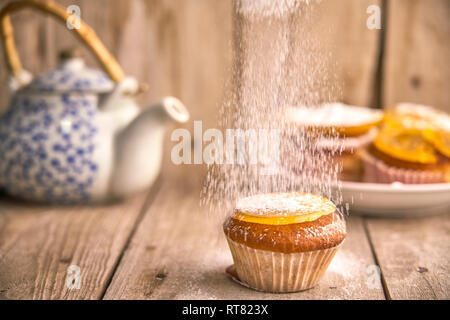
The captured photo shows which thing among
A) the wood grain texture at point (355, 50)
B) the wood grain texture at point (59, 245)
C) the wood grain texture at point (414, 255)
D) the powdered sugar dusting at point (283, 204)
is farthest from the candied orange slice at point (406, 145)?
the wood grain texture at point (59, 245)

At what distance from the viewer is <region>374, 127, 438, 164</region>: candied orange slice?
→ 1032mm

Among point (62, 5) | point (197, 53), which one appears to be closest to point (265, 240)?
point (197, 53)

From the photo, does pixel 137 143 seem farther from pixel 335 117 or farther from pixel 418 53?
pixel 418 53

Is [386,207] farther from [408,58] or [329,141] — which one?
[408,58]

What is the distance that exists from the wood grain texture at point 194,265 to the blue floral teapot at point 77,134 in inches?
4.7

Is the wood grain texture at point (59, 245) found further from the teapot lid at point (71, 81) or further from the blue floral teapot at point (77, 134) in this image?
the teapot lid at point (71, 81)

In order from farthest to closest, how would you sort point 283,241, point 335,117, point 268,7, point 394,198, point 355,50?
point 355,50
point 335,117
point 394,198
point 268,7
point 283,241

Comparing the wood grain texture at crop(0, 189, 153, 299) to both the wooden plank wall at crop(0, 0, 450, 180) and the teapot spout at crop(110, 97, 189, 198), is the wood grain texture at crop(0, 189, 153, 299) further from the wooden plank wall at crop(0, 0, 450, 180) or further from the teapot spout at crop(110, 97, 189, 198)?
the wooden plank wall at crop(0, 0, 450, 180)

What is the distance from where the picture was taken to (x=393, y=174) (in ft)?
3.45

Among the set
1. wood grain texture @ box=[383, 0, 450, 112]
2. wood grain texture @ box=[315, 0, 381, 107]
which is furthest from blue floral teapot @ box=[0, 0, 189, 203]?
wood grain texture @ box=[383, 0, 450, 112]

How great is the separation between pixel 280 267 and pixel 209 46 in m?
0.78

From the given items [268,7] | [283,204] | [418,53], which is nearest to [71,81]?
[268,7]

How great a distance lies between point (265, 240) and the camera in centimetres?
67

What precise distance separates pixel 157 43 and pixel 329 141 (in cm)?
53
